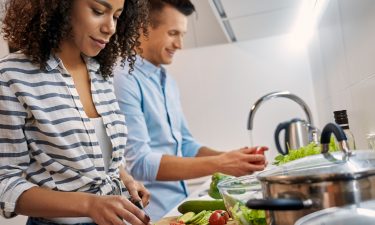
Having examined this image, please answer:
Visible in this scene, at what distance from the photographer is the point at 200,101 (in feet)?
8.15

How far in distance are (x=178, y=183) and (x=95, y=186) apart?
28.4 inches

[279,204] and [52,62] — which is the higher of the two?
[52,62]

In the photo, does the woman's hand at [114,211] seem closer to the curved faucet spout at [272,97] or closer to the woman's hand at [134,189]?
the woman's hand at [134,189]

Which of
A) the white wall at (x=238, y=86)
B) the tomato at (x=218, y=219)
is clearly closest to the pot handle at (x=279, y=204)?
the tomato at (x=218, y=219)

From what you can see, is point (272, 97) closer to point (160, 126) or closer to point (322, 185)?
point (160, 126)

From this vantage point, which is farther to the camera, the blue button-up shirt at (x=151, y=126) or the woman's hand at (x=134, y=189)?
the blue button-up shirt at (x=151, y=126)

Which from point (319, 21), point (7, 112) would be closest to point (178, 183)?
point (319, 21)

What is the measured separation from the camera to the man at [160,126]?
138cm

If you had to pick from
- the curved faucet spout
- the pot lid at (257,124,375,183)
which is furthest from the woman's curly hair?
A: the curved faucet spout

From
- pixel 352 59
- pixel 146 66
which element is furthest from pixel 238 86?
pixel 352 59

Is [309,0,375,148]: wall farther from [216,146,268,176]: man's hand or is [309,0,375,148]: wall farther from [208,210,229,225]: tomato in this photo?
[208,210,229,225]: tomato

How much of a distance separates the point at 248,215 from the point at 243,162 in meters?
0.52

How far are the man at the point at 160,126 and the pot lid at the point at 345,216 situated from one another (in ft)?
2.48

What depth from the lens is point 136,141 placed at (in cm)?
142
